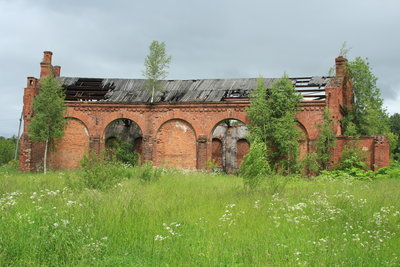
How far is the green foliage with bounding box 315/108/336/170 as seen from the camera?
21.6m

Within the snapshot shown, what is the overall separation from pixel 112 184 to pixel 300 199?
543 cm

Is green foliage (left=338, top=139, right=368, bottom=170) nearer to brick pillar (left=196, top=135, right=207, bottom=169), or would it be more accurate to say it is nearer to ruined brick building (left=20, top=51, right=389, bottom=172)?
ruined brick building (left=20, top=51, right=389, bottom=172)

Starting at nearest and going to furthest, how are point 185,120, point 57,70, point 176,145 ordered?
1. point 185,120
2. point 176,145
3. point 57,70

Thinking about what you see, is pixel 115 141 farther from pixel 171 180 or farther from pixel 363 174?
pixel 363 174

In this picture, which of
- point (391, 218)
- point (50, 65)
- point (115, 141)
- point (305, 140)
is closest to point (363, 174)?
point (305, 140)

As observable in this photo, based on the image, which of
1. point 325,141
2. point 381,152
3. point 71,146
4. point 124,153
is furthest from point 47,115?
point 381,152

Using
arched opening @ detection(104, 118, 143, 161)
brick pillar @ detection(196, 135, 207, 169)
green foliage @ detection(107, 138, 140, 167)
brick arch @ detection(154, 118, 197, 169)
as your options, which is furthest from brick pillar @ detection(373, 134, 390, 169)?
arched opening @ detection(104, 118, 143, 161)

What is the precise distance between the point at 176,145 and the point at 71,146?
715cm

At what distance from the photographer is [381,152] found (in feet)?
67.9

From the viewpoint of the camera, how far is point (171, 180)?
573 inches

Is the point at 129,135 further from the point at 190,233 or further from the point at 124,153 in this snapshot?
the point at 190,233

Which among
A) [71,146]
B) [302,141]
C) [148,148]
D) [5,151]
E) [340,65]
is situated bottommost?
[5,151]

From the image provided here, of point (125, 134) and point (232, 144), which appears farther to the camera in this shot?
point (232, 144)

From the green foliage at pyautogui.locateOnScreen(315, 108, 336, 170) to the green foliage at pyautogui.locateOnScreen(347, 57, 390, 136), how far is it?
6.56 meters
